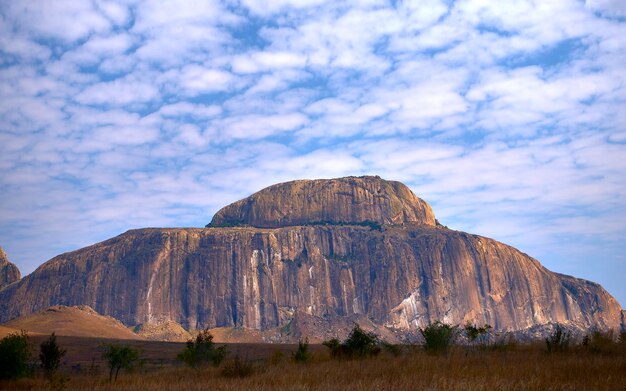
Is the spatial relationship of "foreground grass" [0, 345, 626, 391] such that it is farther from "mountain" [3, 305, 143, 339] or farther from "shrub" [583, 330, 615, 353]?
"mountain" [3, 305, 143, 339]

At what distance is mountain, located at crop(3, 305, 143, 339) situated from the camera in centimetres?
17375

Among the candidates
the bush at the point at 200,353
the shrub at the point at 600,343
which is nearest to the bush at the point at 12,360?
the bush at the point at 200,353

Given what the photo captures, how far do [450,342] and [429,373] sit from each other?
1293 cm

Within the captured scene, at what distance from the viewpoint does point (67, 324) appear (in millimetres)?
181000

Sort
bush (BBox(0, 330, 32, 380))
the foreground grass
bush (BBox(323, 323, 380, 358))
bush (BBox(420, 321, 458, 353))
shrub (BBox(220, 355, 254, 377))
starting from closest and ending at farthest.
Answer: the foreground grass < shrub (BBox(220, 355, 254, 377)) < bush (BBox(420, 321, 458, 353)) < bush (BBox(323, 323, 380, 358)) < bush (BBox(0, 330, 32, 380))

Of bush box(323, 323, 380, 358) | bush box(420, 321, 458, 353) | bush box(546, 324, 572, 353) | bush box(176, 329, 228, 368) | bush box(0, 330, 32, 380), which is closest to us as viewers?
bush box(546, 324, 572, 353)

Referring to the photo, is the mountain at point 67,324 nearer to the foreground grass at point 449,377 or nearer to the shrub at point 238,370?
the shrub at point 238,370

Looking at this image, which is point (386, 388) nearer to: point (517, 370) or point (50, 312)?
point (517, 370)

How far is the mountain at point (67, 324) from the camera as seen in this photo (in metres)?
174

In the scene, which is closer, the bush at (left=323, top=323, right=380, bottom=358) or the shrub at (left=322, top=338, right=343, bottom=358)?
the bush at (left=323, top=323, right=380, bottom=358)

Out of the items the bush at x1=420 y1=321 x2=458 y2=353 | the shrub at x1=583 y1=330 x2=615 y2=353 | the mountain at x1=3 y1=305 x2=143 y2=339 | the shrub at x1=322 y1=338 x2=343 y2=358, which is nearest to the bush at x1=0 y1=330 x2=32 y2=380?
the shrub at x1=322 y1=338 x2=343 y2=358

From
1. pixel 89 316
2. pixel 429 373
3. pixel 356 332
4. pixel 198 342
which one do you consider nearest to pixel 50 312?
pixel 89 316

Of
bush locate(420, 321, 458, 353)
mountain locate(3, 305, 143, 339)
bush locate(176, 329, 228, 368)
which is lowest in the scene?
bush locate(176, 329, 228, 368)

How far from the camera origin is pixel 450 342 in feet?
91.4
